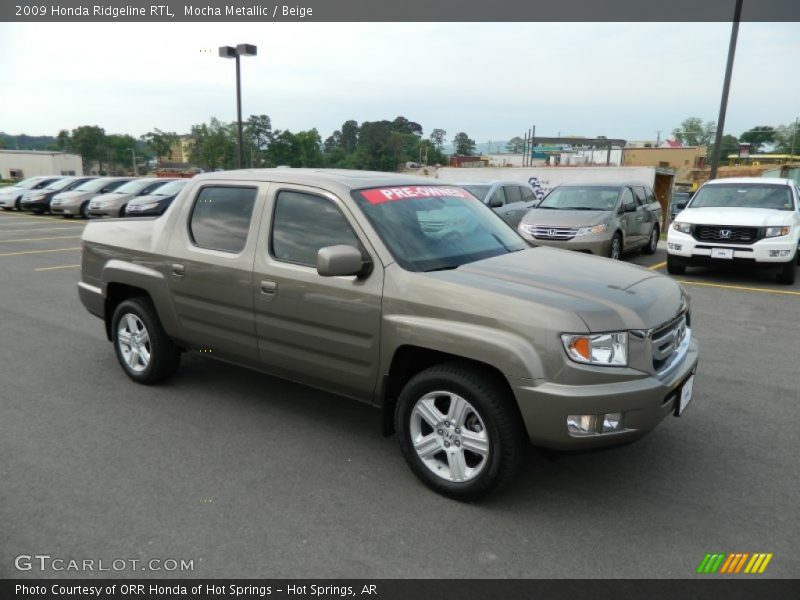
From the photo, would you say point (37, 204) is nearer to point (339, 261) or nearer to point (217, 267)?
point (217, 267)

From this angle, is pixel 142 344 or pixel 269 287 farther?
pixel 142 344

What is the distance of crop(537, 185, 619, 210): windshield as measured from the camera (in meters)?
11.9

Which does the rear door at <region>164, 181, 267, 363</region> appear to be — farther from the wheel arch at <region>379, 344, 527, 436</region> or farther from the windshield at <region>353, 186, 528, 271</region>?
the wheel arch at <region>379, 344, 527, 436</region>

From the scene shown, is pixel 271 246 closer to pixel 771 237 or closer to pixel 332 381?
pixel 332 381

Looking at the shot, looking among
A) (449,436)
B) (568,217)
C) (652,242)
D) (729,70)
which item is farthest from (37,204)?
(449,436)

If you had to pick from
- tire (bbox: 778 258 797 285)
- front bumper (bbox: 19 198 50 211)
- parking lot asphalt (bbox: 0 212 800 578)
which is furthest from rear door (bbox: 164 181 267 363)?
front bumper (bbox: 19 198 50 211)

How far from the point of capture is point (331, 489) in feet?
11.4

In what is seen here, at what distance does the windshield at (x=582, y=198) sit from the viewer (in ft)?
38.9

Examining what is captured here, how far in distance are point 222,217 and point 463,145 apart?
150681 mm

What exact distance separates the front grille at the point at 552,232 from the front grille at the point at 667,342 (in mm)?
7362

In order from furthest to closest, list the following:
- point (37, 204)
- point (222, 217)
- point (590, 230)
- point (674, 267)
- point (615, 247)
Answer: point (37, 204) → point (615, 247) → point (590, 230) → point (674, 267) → point (222, 217)

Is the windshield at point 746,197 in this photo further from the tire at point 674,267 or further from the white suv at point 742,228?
the tire at point 674,267

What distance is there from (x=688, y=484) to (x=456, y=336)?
1685 mm

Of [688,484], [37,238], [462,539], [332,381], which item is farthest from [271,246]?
[37,238]
